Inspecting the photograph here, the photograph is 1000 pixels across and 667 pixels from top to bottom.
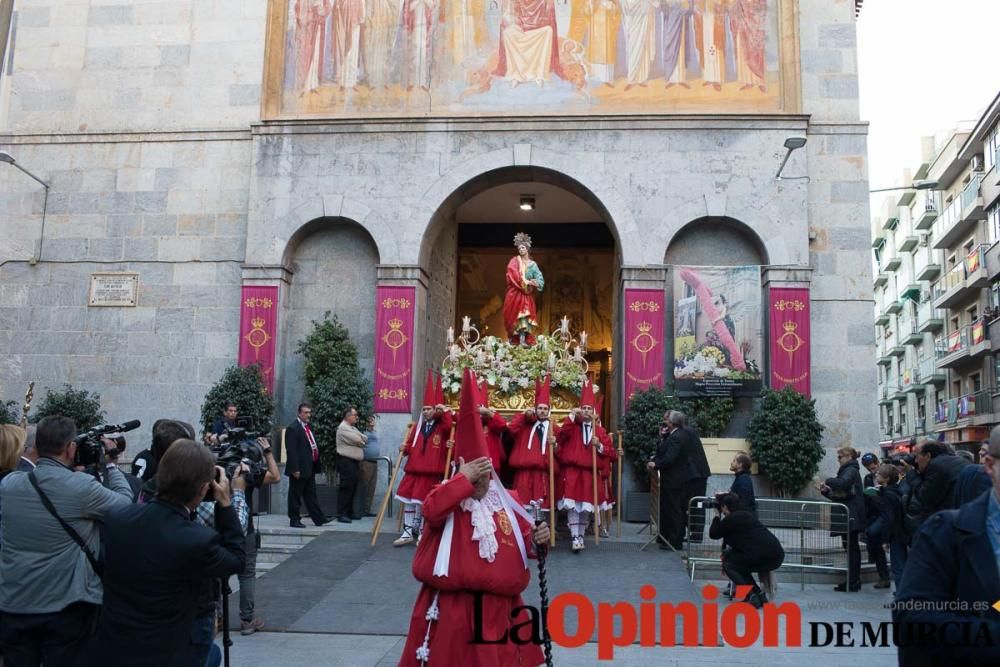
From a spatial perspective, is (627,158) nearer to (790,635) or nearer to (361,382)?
(361,382)

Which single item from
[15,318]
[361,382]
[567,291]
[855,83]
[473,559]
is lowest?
[473,559]

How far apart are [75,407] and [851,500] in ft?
45.7

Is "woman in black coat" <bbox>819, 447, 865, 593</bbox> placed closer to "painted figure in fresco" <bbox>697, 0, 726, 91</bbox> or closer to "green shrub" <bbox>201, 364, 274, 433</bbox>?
"painted figure in fresco" <bbox>697, 0, 726, 91</bbox>

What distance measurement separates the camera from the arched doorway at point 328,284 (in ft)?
58.7

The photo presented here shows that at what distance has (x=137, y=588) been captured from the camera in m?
3.97

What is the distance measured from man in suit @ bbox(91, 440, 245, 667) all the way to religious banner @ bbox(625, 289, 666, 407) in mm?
12939

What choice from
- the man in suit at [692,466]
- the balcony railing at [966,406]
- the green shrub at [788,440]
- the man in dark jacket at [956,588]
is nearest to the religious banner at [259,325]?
the man in suit at [692,466]

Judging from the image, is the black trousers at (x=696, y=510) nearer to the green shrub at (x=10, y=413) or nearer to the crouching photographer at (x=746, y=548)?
the crouching photographer at (x=746, y=548)

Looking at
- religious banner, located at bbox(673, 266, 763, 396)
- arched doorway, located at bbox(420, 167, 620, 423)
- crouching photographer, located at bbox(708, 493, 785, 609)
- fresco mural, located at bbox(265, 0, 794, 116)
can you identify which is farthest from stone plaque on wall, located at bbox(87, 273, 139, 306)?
crouching photographer, located at bbox(708, 493, 785, 609)

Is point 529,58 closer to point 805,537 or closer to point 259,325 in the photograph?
point 259,325

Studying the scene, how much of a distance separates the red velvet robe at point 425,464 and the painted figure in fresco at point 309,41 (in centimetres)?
922

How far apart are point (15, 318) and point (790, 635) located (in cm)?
1678

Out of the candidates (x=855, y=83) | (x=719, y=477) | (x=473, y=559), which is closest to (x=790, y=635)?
(x=473, y=559)

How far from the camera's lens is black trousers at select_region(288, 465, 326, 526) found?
548 inches
